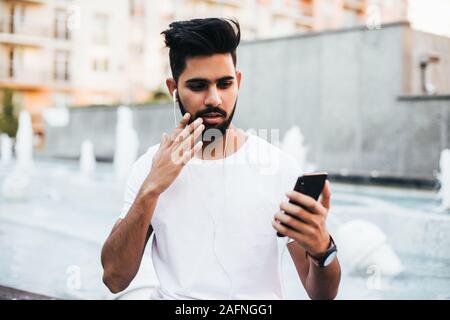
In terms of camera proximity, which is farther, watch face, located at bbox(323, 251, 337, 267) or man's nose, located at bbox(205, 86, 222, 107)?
man's nose, located at bbox(205, 86, 222, 107)

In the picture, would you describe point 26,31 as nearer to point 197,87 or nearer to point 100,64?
point 100,64

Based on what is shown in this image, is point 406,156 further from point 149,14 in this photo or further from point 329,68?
point 149,14

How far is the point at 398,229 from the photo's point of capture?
447 cm

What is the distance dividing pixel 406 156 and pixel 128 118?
6975 mm

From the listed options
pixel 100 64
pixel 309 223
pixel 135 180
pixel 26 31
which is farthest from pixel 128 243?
pixel 100 64

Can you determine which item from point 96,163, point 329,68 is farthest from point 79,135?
point 329,68

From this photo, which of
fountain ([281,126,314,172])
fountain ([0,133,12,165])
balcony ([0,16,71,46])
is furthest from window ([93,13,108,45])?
fountain ([281,126,314,172])

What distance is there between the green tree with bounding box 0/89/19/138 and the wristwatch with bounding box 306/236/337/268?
20.1m

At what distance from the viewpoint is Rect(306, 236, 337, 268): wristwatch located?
4.00ft

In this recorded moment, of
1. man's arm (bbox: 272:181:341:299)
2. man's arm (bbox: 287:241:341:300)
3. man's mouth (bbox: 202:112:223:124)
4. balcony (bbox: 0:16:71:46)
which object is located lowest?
man's arm (bbox: 287:241:341:300)

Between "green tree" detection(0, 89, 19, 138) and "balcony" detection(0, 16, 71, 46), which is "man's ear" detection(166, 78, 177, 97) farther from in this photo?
"balcony" detection(0, 16, 71, 46)

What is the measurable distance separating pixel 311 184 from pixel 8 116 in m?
21.0

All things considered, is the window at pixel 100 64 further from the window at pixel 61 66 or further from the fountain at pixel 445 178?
the fountain at pixel 445 178

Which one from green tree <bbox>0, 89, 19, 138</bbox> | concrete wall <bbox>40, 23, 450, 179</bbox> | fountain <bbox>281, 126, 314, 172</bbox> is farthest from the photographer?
green tree <bbox>0, 89, 19, 138</bbox>
